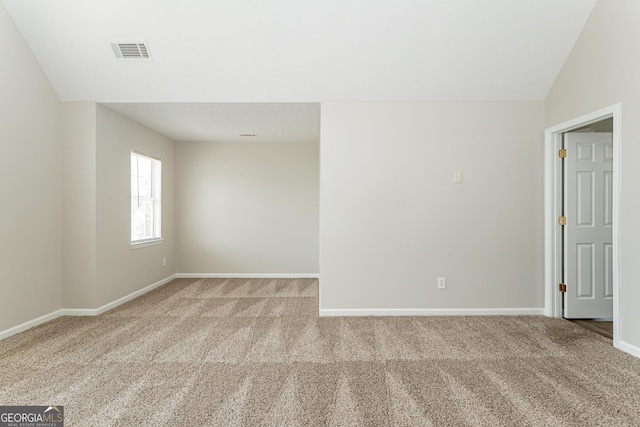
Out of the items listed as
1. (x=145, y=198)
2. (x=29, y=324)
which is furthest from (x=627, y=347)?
(x=145, y=198)

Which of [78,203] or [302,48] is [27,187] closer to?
[78,203]

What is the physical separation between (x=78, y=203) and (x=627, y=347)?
548 centimetres

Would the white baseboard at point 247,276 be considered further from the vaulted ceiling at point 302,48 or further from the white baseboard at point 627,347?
the white baseboard at point 627,347

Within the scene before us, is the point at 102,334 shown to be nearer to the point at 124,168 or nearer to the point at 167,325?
the point at 167,325

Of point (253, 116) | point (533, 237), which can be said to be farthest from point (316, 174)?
point (533, 237)

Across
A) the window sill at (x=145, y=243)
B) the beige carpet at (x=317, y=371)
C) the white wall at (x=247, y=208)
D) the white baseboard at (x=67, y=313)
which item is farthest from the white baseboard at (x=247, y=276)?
the beige carpet at (x=317, y=371)

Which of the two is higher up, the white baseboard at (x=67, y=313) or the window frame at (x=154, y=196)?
the window frame at (x=154, y=196)

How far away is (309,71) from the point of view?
3578mm

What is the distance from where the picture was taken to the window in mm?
5016

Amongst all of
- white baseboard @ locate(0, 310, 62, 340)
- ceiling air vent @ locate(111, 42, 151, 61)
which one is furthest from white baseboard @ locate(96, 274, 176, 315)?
ceiling air vent @ locate(111, 42, 151, 61)

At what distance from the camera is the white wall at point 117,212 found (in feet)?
13.2

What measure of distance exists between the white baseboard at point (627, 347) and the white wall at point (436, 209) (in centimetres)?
100

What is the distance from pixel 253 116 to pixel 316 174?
1.97m
